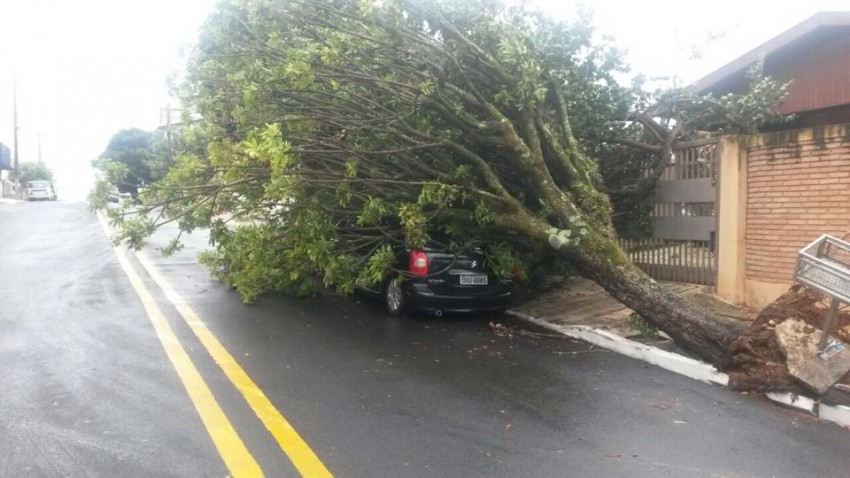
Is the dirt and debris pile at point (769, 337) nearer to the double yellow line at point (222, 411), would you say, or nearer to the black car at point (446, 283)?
the black car at point (446, 283)

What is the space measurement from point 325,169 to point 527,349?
324 centimetres

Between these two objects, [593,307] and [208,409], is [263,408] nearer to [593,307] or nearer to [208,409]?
[208,409]

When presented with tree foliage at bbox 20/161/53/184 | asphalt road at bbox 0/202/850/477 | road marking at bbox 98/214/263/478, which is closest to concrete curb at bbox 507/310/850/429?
asphalt road at bbox 0/202/850/477

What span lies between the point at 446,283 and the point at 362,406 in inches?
140

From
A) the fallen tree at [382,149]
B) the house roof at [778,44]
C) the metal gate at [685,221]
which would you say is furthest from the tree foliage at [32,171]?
the metal gate at [685,221]

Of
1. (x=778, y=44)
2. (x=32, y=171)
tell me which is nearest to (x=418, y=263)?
(x=778, y=44)

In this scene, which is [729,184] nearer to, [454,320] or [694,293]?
[694,293]

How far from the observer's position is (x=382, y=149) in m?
7.98

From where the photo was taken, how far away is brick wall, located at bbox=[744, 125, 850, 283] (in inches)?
292

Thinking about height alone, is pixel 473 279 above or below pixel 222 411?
above

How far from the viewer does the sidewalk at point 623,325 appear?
5191mm

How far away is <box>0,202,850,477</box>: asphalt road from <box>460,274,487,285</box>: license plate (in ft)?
1.77

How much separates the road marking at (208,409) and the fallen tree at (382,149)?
1509 mm

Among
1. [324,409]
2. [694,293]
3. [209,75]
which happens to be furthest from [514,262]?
[209,75]
